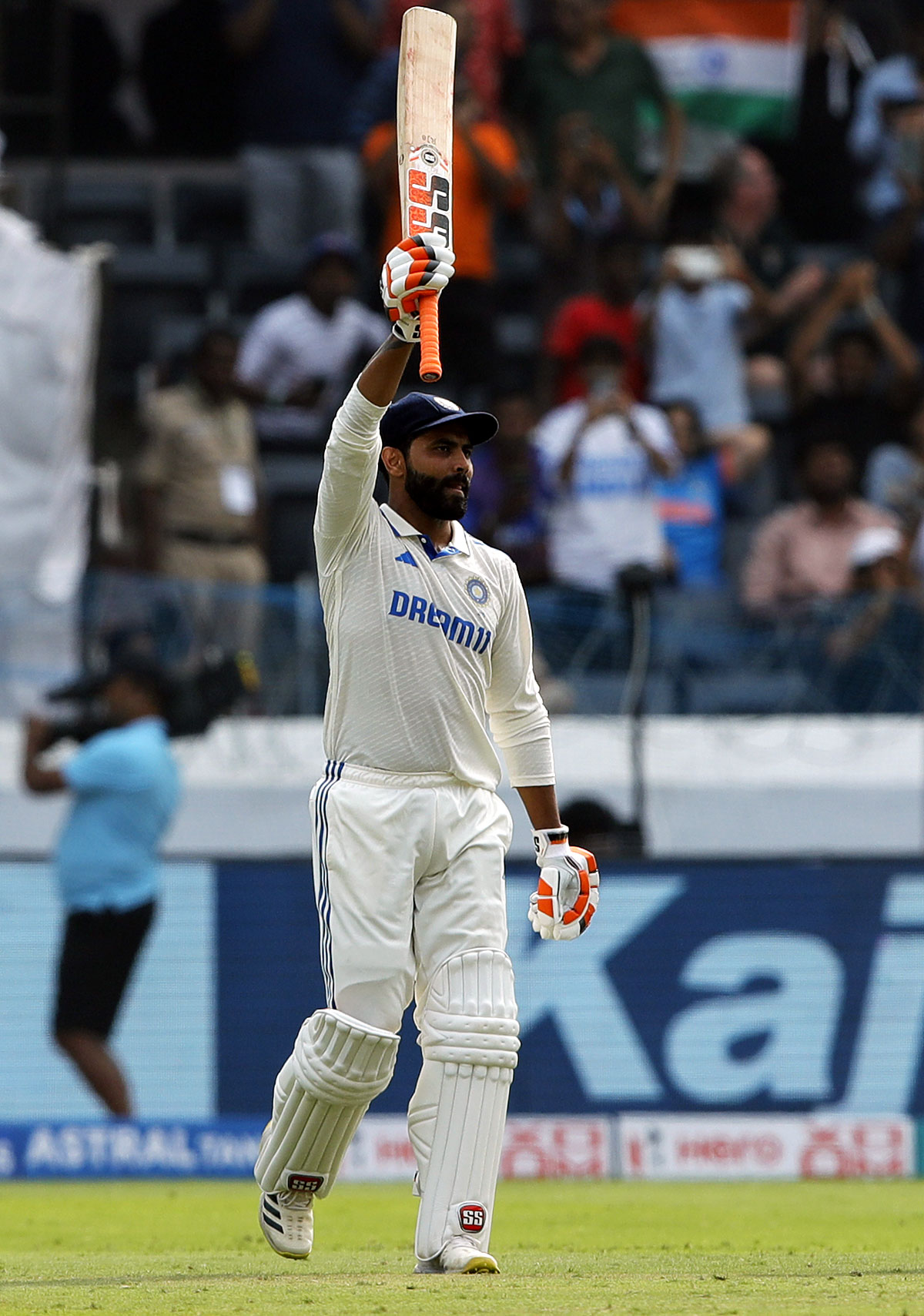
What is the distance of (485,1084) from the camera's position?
5250 millimetres

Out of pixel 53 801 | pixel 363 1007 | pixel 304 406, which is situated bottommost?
pixel 53 801

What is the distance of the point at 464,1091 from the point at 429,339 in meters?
1.75

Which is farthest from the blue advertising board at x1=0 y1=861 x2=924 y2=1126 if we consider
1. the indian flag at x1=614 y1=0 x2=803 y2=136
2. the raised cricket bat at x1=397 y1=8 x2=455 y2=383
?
the indian flag at x1=614 y1=0 x2=803 y2=136

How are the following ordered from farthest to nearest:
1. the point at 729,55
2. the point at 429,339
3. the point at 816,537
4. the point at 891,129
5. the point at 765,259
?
the point at 729,55 → the point at 891,129 → the point at 765,259 → the point at 816,537 → the point at 429,339

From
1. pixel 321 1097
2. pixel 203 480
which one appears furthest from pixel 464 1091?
pixel 203 480

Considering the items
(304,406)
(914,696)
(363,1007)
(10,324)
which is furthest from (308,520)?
(363,1007)

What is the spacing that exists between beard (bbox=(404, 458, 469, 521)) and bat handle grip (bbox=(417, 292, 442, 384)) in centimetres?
38

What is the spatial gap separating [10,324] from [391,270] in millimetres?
6414

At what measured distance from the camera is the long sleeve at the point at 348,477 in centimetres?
516

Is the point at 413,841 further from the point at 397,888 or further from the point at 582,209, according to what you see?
the point at 582,209

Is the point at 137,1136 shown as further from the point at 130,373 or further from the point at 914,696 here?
the point at 130,373

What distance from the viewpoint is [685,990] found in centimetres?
1003

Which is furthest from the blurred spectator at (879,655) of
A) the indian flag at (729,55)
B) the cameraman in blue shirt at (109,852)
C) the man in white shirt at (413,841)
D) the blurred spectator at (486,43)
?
the indian flag at (729,55)

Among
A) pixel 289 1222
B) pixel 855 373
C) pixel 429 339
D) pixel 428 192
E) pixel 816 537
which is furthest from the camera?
pixel 855 373
